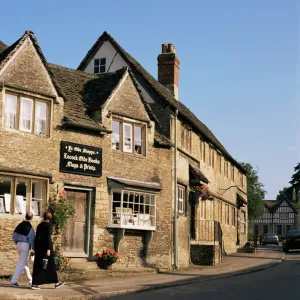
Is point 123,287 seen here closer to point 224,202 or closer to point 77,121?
point 77,121

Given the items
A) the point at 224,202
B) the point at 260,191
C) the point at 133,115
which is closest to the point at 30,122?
the point at 133,115

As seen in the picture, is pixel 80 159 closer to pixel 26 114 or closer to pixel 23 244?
pixel 26 114

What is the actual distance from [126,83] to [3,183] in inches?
264

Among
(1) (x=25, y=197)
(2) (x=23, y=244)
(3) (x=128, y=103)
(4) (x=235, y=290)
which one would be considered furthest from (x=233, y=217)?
(2) (x=23, y=244)

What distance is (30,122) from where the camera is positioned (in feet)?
56.6

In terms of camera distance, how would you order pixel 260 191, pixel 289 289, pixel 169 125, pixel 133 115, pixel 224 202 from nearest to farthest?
pixel 289 289 → pixel 133 115 → pixel 169 125 → pixel 224 202 → pixel 260 191

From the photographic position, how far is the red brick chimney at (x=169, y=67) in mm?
30016

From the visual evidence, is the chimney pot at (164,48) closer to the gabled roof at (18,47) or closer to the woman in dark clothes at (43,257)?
the gabled roof at (18,47)

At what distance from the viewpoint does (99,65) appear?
26.5 m

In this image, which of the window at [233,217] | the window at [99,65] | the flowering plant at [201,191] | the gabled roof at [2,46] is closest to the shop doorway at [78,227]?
the gabled roof at [2,46]

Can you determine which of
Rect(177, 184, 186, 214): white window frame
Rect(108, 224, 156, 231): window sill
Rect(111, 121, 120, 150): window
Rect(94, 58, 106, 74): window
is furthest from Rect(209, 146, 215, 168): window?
Rect(111, 121, 120, 150): window

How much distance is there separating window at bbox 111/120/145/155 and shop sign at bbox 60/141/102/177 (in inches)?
46.1

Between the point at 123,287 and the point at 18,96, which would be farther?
the point at 18,96

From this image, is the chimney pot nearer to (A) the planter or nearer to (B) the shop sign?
(B) the shop sign
